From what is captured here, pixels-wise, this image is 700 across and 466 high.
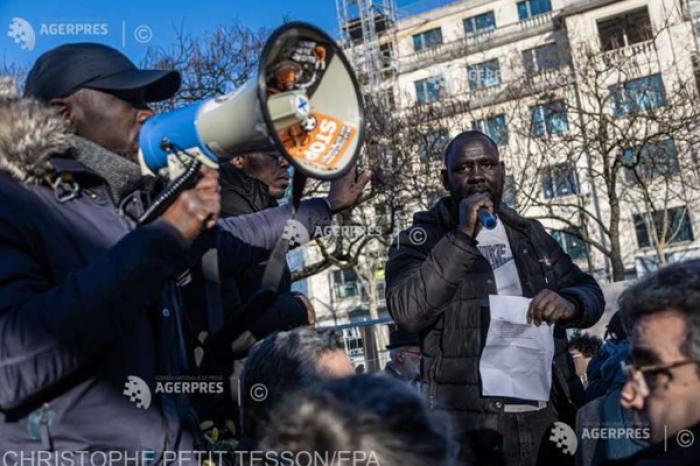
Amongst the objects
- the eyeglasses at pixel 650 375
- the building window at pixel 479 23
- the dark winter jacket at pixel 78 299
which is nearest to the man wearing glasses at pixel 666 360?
the eyeglasses at pixel 650 375

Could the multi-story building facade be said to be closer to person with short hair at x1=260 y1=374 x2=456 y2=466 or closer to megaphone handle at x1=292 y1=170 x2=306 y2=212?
megaphone handle at x1=292 y1=170 x2=306 y2=212

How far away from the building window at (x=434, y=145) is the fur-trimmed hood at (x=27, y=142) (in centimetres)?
1216

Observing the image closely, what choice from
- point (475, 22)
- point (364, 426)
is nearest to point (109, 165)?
point (364, 426)

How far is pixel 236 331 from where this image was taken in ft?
7.09

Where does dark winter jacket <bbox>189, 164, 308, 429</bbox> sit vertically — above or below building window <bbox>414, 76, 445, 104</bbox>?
below

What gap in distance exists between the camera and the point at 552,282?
308 centimetres

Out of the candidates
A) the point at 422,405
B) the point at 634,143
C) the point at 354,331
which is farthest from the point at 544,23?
the point at 422,405

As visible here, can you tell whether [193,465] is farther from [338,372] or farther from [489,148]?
[489,148]

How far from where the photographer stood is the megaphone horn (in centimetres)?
147

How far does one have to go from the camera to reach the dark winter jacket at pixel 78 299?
4.37 ft

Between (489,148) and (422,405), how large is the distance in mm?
2014

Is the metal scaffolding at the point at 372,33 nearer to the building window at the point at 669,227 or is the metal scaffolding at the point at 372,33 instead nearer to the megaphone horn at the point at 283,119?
the building window at the point at 669,227

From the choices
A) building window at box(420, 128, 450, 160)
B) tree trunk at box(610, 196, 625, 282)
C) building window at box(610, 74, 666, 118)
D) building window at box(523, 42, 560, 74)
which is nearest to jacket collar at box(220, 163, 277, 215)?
building window at box(420, 128, 450, 160)

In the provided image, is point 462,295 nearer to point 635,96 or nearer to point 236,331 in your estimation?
point 236,331
